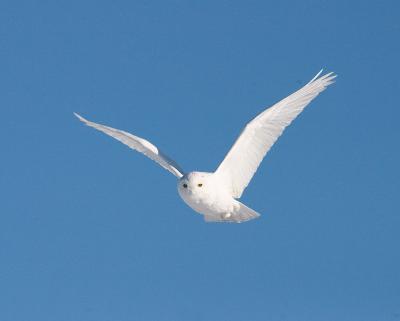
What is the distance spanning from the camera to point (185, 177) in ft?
58.2

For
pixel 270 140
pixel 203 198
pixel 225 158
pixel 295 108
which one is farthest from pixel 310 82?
pixel 203 198

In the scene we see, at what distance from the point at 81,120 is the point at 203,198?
5.70 m

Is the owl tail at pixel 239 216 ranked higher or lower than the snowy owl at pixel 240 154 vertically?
lower

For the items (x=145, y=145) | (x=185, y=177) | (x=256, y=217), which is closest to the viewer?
(x=185, y=177)

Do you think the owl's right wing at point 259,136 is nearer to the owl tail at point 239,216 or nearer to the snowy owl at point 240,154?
the snowy owl at point 240,154

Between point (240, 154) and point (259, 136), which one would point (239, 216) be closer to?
point (240, 154)

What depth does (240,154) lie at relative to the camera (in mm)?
19797

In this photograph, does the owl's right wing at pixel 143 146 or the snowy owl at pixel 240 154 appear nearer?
the snowy owl at pixel 240 154

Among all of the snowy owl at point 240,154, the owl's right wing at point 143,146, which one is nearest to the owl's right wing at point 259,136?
the snowy owl at point 240,154

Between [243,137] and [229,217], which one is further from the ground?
[243,137]

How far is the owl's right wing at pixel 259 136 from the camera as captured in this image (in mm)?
19641

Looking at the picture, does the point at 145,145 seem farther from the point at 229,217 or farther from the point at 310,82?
the point at 310,82

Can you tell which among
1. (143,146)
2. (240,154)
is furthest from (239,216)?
(143,146)

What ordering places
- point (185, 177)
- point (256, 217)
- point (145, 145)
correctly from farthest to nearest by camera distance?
1. point (145, 145)
2. point (256, 217)
3. point (185, 177)
